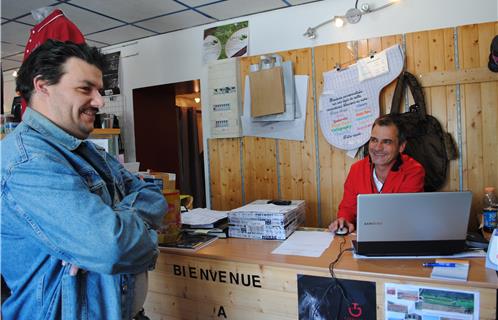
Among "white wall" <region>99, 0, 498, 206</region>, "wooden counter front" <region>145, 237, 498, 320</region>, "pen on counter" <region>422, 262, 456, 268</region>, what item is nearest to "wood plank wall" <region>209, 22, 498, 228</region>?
"white wall" <region>99, 0, 498, 206</region>

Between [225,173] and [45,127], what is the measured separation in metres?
2.64

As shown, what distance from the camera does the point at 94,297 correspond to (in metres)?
1.01

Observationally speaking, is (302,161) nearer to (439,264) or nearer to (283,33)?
(283,33)

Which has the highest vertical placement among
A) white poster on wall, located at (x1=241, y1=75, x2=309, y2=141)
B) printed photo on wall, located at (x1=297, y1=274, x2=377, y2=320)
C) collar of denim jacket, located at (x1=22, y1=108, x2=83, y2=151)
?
white poster on wall, located at (x1=241, y1=75, x2=309, y2=141)

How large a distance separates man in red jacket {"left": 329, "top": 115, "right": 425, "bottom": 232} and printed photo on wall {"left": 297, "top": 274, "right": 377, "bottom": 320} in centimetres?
82

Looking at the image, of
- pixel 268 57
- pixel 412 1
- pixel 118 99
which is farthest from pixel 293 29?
pixel 118 99

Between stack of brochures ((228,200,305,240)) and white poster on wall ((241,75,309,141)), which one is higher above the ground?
white poster on wall ((241,75,309,141))

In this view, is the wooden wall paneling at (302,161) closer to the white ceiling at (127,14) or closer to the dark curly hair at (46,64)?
the white ceiling at (127,14)

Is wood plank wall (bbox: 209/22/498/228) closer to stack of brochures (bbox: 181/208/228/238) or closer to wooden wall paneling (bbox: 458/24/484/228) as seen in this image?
wooden wall paneling (bbox: 458/24/484/228)

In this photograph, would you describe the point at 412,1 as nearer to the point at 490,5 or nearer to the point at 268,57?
the point at 490,5

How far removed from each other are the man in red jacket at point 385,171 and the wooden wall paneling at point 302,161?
2.91 ft

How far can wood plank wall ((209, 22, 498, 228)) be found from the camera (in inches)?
104

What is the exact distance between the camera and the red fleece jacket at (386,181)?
2.17 metres

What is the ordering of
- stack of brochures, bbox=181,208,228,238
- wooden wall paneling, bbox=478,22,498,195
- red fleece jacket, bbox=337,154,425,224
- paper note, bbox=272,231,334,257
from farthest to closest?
wooden wall paneling, bbox=478,22,498,195 → red fleece jacket, bbox=337,154,425,224 → stack of brochures, bbox=181,208,228,238 → paper note, bbox=272,231,334,257
